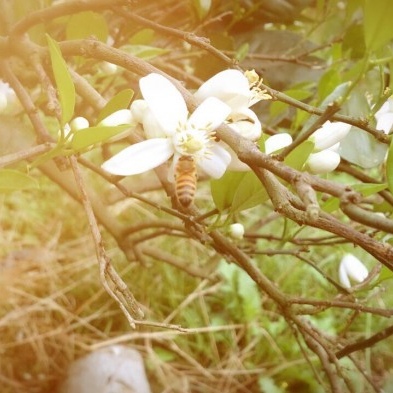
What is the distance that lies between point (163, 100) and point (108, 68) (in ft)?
1.20

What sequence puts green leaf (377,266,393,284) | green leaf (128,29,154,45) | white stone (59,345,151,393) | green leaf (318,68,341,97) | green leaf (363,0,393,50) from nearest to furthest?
green leaf (363,0,393,50) < green leaf (377,266,393,284) < green leaf (318,68,341,97) < green leaf (128,29,154,45) < white stone (59,345,151,393)

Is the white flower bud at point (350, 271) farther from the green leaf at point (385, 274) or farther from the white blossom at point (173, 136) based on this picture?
the white blossom at point (173, 136)

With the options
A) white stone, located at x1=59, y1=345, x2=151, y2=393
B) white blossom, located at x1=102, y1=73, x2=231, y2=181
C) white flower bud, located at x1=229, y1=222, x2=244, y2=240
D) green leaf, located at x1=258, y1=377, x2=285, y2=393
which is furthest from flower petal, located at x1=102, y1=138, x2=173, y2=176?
green leaf, located at x1=258, y1=377, x2=285, y2=393

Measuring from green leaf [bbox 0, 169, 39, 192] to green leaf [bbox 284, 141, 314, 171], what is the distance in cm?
19

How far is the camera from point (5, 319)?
Result: 5.57 feet

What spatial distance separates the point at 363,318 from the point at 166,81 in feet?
6.03

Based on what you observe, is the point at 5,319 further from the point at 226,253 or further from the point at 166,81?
the point at 166,81

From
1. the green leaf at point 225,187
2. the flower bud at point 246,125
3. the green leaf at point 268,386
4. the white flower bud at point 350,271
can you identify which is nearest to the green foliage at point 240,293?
the green leaf at point 268,386

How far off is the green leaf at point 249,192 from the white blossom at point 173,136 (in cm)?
5

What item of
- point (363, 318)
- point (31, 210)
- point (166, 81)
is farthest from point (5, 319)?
point (166, 81)

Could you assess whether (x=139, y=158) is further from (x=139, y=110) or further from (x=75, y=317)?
(x=75, y=317)

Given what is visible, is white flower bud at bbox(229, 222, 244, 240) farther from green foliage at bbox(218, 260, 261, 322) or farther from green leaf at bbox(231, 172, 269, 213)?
green foliage at bbox(218, 260, 261, 322)

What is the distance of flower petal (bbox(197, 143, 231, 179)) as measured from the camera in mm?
425

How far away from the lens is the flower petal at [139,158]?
1.33ft
